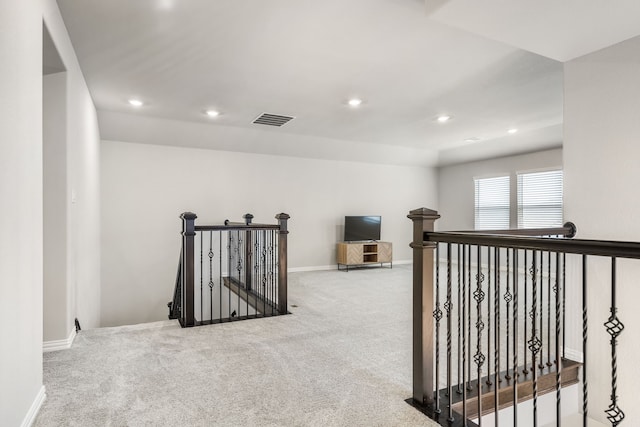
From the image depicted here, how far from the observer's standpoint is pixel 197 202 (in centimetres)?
686

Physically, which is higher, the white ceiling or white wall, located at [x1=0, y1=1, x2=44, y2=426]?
the white ceiling

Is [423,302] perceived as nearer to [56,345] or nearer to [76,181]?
[56,345]

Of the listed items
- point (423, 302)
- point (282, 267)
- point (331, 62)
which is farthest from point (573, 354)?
point (331, 62)

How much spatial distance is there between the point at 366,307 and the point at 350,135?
3.60 m

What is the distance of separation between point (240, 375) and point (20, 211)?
1668 mm

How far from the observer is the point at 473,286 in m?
6.38

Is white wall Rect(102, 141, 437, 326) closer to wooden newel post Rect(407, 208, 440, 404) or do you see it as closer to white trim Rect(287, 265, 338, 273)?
white trim Rect(287, 265, 338, 273)

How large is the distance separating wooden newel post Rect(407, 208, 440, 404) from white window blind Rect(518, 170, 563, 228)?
5959 mm

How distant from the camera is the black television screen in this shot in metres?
8.05

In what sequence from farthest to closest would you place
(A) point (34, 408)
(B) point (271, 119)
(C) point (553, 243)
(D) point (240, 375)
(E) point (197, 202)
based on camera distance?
(E) point (197, 202)
(B) point (271, 119)
(D) point (240, 375)
(A) point (34, 408)
(C) point (553, 243)


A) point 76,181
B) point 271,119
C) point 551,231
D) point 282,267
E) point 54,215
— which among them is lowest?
A: point 282,267

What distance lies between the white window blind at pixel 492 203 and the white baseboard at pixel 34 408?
8101 millimetres

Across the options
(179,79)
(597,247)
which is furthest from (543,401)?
(179,79)

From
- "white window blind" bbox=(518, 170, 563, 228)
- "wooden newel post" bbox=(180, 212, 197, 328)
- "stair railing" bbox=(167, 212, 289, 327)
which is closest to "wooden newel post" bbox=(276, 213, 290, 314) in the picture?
"stair railing" bbox=(167, 212, 289, 327)
